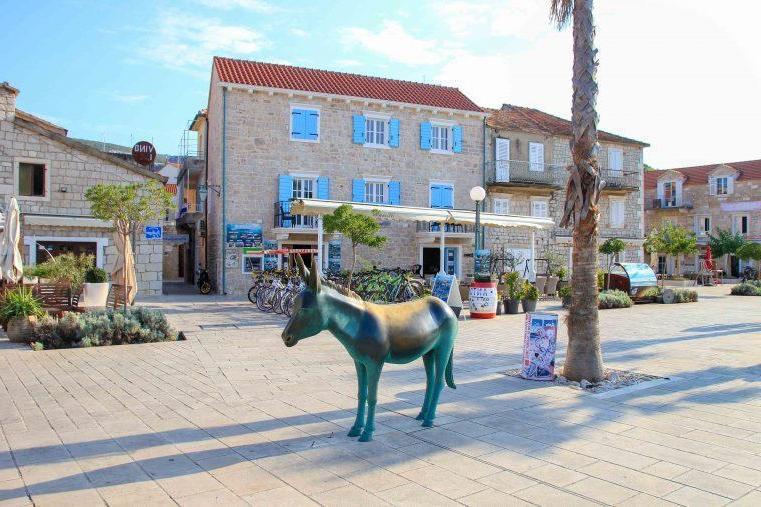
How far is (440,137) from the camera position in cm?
2598

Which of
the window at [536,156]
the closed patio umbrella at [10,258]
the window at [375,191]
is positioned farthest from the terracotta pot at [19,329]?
the window at [536,156]

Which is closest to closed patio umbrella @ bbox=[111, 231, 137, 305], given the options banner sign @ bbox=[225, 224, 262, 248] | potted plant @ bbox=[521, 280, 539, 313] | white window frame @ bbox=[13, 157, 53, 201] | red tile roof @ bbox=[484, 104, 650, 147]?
white window frame @ bbox=[13, 157, 53, 201]

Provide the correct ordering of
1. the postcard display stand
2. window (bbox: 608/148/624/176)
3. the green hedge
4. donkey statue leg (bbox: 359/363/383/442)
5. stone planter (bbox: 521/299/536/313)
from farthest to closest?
window (bbox: 608/148/624/176), stone planter (bbox: 521/299/536/313), the postcard display stand, the green hedge, donkey statue leg (bbox: 359/363/383/442)

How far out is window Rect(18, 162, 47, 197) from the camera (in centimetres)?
1872

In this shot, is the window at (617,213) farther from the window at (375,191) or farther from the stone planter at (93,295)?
the stone planter at (93,295)

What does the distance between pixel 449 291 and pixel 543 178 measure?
17772mm

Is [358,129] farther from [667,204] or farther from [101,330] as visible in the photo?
[667,204]

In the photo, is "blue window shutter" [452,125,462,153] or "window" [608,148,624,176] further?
"window" [608,148,624,176]

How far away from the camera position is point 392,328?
Result: 4688 mm

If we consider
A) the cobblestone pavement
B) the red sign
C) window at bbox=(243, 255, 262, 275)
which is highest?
the red sign

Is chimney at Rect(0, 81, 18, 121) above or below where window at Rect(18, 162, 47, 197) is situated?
above

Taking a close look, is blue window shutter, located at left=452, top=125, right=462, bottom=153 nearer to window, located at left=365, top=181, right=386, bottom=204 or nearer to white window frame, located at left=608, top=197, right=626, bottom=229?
window, located at left=365, top=181, right=386, bottom=204

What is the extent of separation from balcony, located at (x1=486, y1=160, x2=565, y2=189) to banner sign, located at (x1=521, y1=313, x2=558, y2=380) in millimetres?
20316

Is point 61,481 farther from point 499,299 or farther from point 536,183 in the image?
point 536,183
